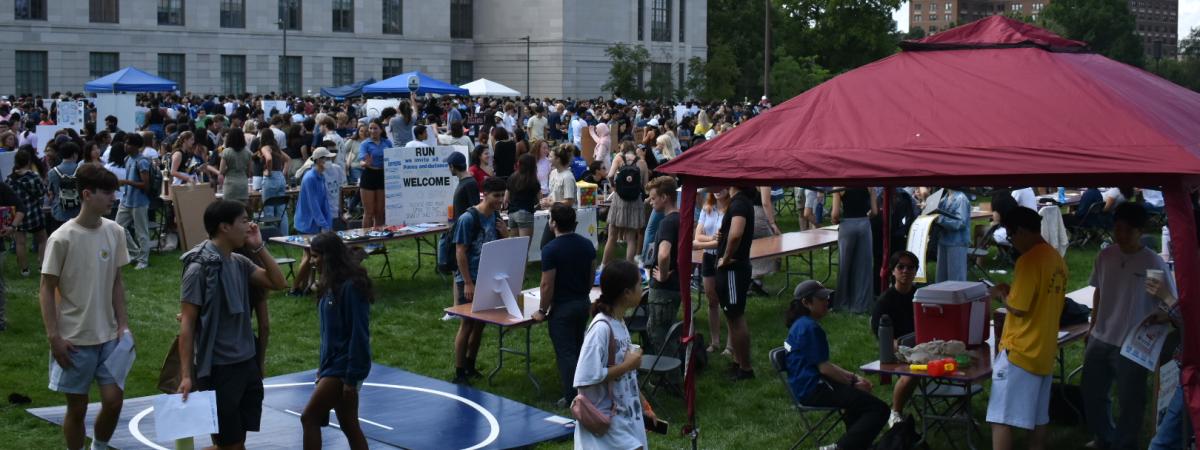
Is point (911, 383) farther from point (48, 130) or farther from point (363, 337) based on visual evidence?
point (48, 130)

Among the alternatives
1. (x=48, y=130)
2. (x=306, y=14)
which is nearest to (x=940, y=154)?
(x=48, y=130)

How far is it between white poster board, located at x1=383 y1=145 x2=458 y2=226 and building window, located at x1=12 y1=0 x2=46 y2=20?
159 feet

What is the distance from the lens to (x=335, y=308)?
791 cm

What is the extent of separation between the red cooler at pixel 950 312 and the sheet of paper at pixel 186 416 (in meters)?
4.90

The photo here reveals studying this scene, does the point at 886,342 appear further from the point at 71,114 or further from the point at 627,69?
the point at 627,69

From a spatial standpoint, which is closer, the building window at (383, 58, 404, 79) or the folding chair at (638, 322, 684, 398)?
the folding chair at (638, 322, 684, 398)

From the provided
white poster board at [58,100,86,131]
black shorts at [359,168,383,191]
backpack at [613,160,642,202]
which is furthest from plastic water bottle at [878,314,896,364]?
white poster board at [58,100,86,131]

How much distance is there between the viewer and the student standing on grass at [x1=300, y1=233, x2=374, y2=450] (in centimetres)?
785

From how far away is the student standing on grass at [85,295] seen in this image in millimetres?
Answer: 7848

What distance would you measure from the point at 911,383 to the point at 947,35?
265 centimetres

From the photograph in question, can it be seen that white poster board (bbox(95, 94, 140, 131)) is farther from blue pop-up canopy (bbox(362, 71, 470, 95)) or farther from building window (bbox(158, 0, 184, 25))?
building window (bbox(158, 0, 184, 25))

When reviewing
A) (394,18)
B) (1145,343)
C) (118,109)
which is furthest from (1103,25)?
(1145,343)

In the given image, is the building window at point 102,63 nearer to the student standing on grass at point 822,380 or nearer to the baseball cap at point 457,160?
the baseball cap at point 457,160

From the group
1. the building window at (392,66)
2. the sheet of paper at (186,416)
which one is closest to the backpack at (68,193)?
the sheet of paper at (186,416)
